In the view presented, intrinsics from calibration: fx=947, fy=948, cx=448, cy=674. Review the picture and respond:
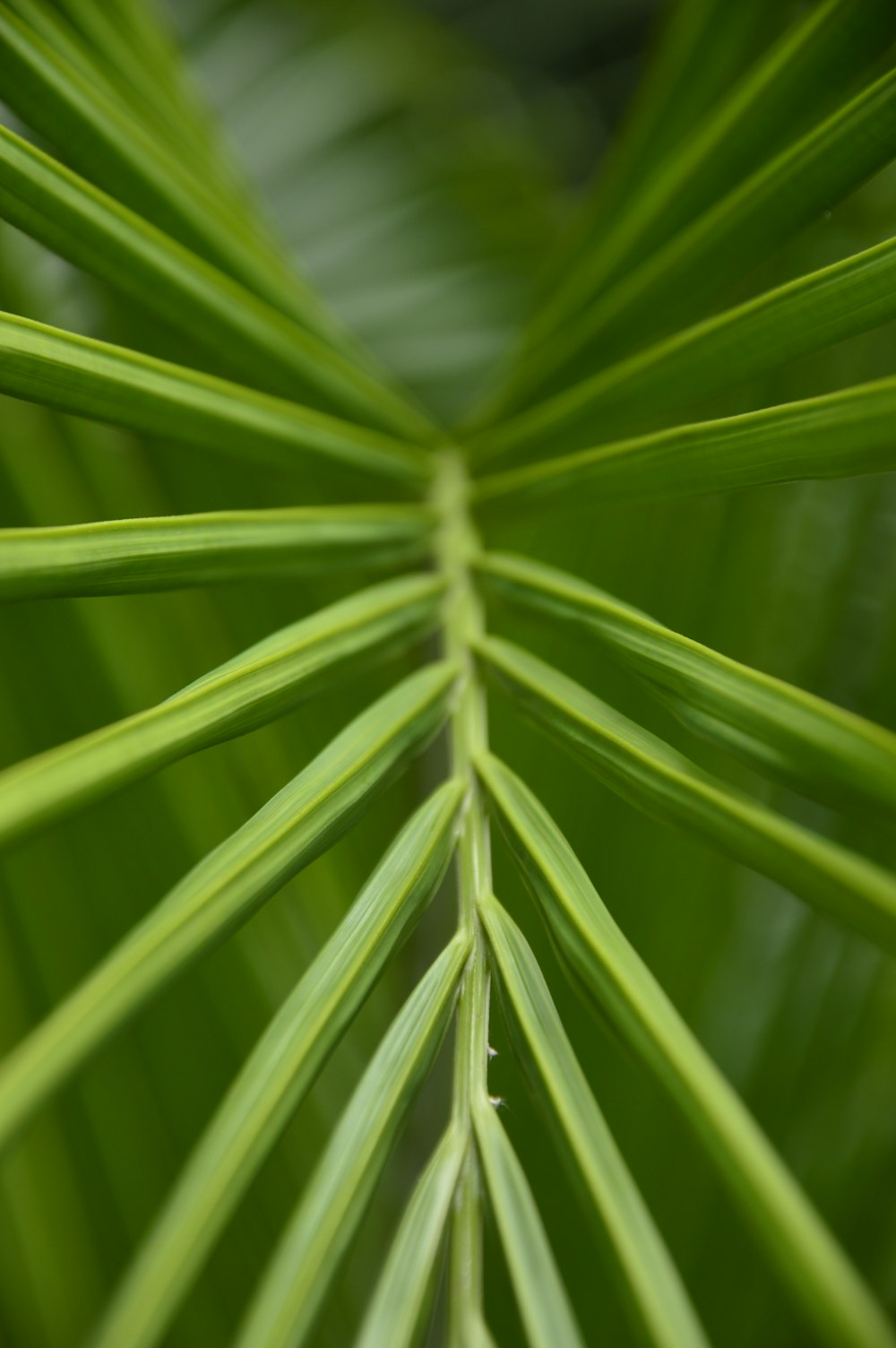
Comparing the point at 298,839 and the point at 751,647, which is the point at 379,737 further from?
the point at 751,647

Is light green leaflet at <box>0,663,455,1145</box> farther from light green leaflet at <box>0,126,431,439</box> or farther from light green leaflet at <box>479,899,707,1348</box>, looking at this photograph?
light green leaflet at <box>0,126,431,439</box>

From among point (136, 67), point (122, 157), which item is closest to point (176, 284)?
point (122, 157)

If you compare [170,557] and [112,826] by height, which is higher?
[170,557]

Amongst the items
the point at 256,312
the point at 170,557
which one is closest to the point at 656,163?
the point at 256,312

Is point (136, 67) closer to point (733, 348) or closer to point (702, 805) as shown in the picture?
point (733, 348)

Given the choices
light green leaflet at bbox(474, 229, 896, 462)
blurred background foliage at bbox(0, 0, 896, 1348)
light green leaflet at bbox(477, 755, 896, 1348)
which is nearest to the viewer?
light green leaflet at bbox(477, 755, 896, 1348)

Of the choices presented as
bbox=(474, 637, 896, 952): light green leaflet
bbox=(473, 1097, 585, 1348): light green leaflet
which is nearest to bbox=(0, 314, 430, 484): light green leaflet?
bbox=(474, 637, 896, 952): light green leaflet
